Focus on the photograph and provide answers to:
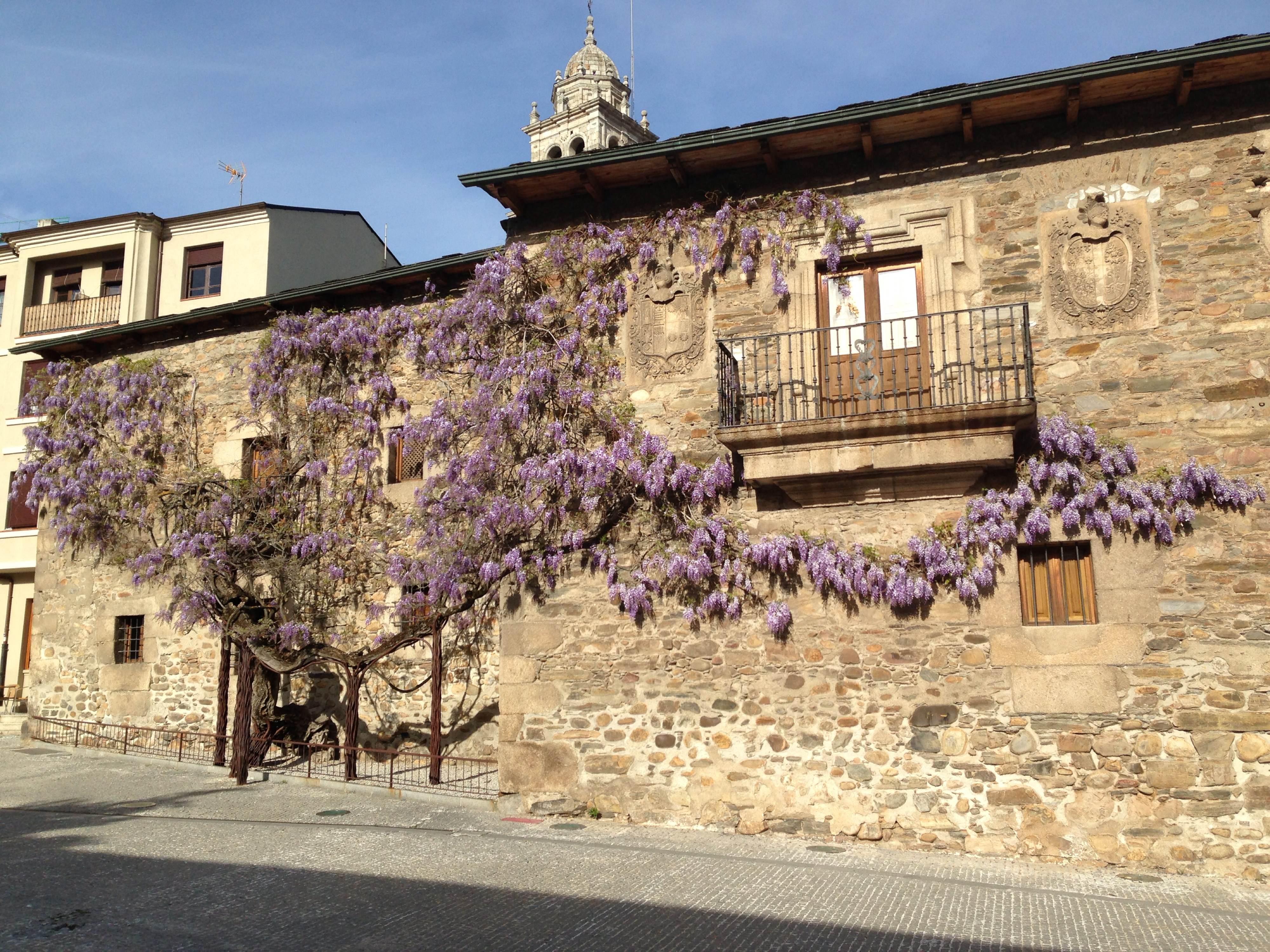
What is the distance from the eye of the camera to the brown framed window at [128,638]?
1520 centimetres

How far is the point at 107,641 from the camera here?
49.9 ft

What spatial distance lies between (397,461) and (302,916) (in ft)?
26.6

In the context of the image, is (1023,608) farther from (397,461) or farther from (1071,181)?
(397,461)

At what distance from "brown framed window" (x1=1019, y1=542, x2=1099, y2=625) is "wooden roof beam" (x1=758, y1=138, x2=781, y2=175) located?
14.2 feet

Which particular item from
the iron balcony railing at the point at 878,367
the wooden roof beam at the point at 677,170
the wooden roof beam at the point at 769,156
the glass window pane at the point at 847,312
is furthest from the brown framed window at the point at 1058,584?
the wooden roof beam at the point at 677,170

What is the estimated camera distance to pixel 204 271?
23.1 m

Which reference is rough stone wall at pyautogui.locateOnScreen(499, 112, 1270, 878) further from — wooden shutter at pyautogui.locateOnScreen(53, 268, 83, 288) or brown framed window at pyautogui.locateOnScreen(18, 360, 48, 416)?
wooden shutter at pyautogui.locateOnScreen(53, 268, 83, 288)

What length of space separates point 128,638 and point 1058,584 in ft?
44.0

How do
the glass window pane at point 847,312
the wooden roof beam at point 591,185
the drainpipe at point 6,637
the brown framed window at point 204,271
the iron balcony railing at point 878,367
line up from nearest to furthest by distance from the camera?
the iron balcony railing at point 878,367
the glass window pane at point 847,312
the wooden roof beam at point 591,185
the drainpipe at point 6,637
the brown framed window at point 204,271

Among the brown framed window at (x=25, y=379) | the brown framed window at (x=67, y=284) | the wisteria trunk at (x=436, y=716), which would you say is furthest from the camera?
the brown framed window at (x=67, y=284)

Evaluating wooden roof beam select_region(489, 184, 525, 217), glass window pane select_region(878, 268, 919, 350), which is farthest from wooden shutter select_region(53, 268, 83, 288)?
glass window pane select_region(878, 268, 919, 350)

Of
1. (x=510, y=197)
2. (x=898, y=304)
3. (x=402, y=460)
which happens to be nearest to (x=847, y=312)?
(x=898, y=304)

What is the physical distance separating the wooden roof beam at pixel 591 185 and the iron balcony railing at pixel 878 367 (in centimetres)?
219

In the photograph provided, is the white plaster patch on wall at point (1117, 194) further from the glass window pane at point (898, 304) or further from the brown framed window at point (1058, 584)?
the brown framed window at point (1058, 584)
